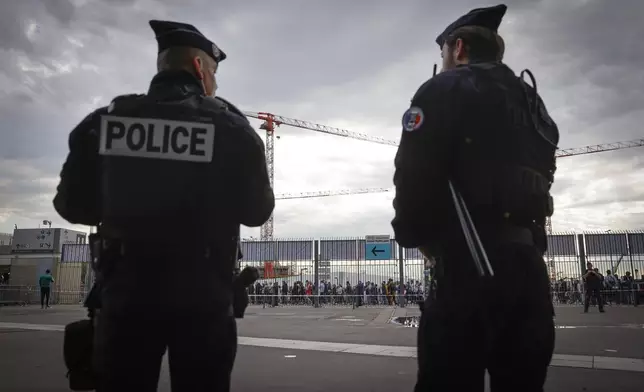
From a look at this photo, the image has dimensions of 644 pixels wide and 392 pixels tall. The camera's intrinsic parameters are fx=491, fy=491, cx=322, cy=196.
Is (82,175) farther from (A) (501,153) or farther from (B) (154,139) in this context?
(A) (501,153)

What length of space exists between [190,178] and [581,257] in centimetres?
2595

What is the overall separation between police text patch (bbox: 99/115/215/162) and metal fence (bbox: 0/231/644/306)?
21.1 meters

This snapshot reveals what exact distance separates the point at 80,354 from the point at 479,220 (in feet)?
5.84

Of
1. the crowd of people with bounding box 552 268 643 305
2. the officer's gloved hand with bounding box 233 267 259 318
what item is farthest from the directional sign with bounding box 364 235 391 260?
the officer's gloved hand with bounding box 233 267 259 318

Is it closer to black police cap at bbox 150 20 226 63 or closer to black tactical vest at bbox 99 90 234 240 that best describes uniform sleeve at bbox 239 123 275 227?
black tactical vest at bbox 99 90 234 240

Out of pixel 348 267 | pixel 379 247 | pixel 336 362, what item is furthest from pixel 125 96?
pixel 348 267

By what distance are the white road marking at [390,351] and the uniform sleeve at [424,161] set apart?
4.71 metres

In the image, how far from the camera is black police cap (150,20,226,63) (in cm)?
221

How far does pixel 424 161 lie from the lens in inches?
A: 71.4

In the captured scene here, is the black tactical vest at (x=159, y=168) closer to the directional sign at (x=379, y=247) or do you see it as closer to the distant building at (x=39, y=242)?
the directional sign at (x=379, y=247)

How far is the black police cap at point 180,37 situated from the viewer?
86.8 inches

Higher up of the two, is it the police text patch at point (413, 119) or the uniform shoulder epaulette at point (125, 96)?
the uniform shoulder epaulette at point (125, 96)

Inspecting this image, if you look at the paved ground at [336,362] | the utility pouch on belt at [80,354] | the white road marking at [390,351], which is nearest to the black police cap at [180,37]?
the utility pouch on belt at [80,354]

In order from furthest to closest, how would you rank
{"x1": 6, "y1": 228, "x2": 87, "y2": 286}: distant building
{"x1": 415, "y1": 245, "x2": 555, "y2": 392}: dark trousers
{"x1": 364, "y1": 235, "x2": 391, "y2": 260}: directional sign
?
{"x1": 6, "y1": 228, "x2": 87, "y2": 286}: distant building, {"x1": 364, "y1": 235, "x2": 391, "y2": 260}: directional sign, {"x1": 415, "y1": 245, "x2": 555, "y2": 392}: dark trousers
